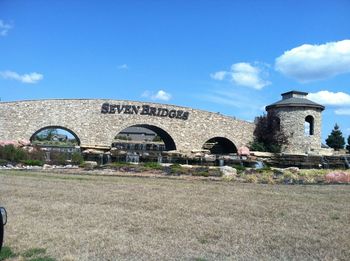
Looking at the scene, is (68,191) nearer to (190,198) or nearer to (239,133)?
(190,198)

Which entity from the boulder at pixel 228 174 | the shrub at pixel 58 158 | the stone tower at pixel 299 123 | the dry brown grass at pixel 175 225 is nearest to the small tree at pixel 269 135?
the stone tower at pixel 299 123

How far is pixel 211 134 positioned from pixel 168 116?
473 centimetres

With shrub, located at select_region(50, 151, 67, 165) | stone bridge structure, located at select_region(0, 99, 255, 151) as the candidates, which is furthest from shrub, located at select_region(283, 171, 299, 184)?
stone bridge structure, located at select_region(0, 99, 255, 151)

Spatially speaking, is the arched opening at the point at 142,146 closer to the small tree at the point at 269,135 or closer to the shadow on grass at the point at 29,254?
the small tree at the point at 269,135

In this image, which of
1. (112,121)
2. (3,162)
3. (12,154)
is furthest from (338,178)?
(112,121)

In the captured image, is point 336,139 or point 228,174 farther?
point 336,139

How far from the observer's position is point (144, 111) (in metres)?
40.8

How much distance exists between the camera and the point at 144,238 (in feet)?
19.6

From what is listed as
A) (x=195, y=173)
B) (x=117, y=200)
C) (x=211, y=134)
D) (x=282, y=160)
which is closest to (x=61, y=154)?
(x=195, y=173)

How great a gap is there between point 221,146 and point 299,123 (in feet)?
32.5

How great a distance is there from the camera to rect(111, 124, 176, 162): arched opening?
1000 inches

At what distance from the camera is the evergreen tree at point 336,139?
187 ft

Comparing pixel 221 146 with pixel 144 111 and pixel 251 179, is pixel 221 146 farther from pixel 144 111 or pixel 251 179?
pixel 251 179

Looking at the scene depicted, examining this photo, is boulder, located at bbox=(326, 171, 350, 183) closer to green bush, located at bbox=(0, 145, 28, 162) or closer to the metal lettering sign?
green bush, located at bbox=(0, 145, 28, 162)
